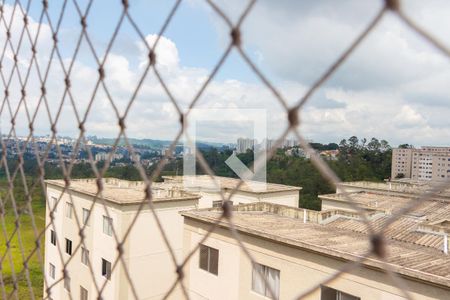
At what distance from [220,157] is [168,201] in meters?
1.76

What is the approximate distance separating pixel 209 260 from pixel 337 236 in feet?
4.21

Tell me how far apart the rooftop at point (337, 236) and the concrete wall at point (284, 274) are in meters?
0.08

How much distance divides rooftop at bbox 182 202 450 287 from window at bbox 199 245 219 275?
0.30m

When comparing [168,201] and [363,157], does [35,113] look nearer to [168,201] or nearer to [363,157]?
[168,201]

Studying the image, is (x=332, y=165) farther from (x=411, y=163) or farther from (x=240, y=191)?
(x=411, y=163)

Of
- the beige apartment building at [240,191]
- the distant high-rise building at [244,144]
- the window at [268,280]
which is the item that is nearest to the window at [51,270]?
the beige apartment building at [240,191]

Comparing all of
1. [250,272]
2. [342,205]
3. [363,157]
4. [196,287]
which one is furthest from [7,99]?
[363,157]

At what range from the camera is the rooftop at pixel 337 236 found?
99.0 inches

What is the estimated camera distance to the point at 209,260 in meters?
3.93

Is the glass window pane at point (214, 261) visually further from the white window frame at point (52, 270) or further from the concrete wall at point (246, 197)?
the white window frame at point (52, 270)

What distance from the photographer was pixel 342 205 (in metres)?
6.84

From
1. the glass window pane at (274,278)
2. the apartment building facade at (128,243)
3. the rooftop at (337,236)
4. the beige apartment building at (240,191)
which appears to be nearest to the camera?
the rooftop at (337,236)

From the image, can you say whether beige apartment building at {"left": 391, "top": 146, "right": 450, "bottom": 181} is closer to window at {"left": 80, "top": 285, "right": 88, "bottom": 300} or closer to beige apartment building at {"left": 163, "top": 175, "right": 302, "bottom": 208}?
beige apartment building at {"left": 163, "top": 175, "right": 302, "bottom": 208}

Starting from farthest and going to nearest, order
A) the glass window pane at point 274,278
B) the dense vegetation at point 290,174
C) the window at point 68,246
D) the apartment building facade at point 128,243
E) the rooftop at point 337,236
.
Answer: the dense vegetation at point 290,174
the window at point 68,246
the apartment building facade at point 128,243
the glass window pane at point 274,278
the rooftop at point 337,236
